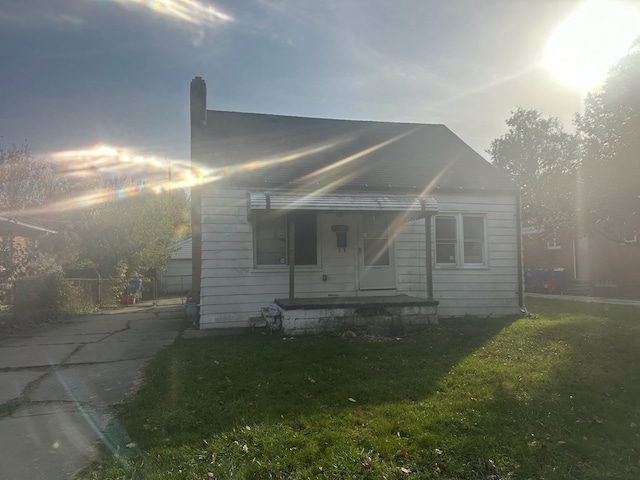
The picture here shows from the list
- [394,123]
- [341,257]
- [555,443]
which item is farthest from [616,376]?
[394,123]

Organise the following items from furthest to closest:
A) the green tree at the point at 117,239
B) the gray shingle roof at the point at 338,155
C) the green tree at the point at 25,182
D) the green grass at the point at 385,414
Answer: the green tree at the point at 25,182, the green tree at the point at 117,239, the gray shingle roof at the point at 338,155, the green grass at the point at 385,414

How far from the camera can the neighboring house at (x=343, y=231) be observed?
9.05m

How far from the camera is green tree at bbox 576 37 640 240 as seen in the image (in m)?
9.07

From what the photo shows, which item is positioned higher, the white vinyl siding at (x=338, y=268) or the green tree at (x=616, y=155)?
the green tree at (x=616, y=155)

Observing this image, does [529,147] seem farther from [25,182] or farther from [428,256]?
[25,182]

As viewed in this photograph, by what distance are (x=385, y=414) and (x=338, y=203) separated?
5478mm

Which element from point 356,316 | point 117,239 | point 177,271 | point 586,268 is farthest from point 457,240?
point 177,271

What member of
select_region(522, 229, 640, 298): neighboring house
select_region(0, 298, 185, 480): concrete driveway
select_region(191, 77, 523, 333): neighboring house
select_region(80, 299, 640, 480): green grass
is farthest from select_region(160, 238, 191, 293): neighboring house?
select_region(80, 299, 640, 480): green grass

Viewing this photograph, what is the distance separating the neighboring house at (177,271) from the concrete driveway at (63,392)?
61.7 feet

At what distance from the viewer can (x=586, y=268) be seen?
71.7ft

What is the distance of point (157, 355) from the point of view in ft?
23.5

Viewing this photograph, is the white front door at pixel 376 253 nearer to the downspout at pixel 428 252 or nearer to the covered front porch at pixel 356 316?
the downspout at pixel 428 252

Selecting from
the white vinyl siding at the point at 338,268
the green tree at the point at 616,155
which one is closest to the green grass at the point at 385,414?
the white vinyl siding at the point at 338,268

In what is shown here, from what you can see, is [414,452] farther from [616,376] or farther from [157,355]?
[157,355]
